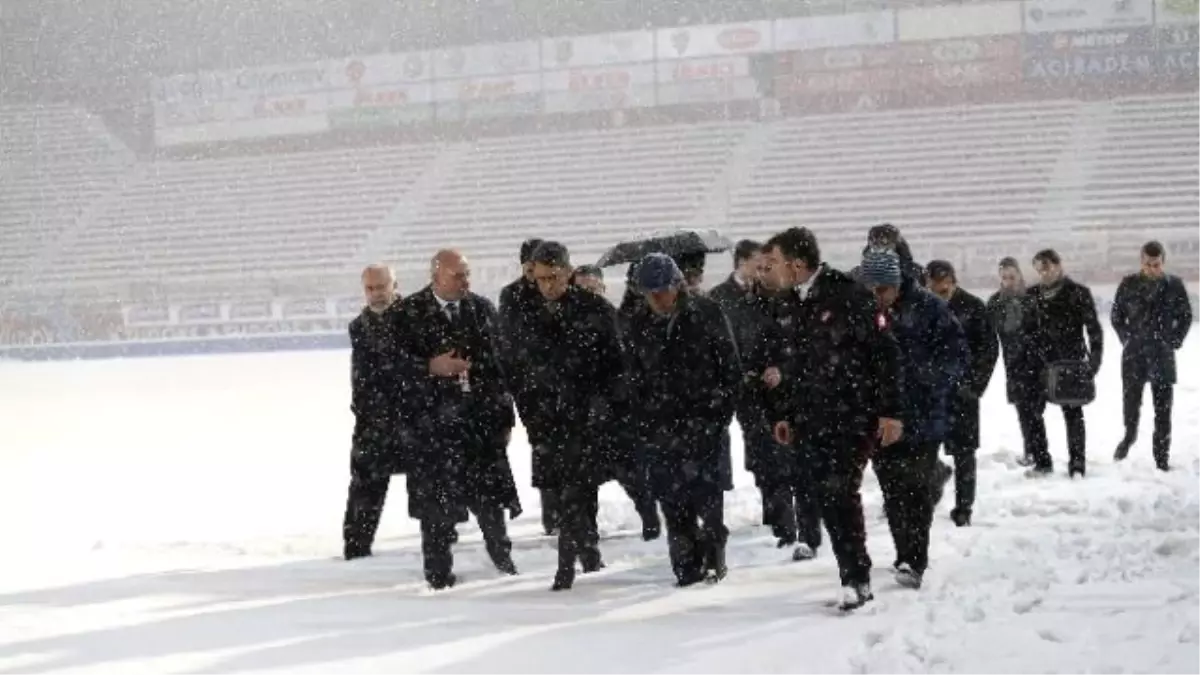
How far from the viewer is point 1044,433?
8.05 meters

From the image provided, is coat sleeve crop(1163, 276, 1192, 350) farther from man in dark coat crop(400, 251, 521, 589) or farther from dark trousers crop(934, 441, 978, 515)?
man in dark coat crop(400, 251, 521, 589)

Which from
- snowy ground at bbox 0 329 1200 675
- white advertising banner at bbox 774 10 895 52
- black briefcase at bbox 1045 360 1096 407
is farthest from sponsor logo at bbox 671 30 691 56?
black briefcase at bbox 1045 360 1096 407

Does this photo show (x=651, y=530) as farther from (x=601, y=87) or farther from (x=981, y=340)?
(x=601, y=87)

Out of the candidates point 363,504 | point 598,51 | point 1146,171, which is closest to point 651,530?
point 363,504

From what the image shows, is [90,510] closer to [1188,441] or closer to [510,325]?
[510,325]

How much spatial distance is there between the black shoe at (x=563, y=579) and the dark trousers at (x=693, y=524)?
0.37m

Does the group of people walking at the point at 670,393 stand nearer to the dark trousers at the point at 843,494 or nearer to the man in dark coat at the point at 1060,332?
the dark trousers at the point at 843,494

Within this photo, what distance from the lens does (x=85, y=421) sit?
1459cm

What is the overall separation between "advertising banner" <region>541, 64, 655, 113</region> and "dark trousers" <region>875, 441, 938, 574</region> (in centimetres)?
3147

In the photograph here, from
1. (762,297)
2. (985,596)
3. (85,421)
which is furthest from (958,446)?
(85,421)

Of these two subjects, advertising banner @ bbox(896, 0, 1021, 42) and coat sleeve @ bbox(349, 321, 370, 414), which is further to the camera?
advertising banner @ bbox(896, 0, 1021, 42)

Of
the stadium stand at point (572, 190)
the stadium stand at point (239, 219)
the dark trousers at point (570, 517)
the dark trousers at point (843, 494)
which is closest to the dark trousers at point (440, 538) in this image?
the dark trousers at point (570, 517)

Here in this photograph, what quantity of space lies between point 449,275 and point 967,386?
2.49 meters

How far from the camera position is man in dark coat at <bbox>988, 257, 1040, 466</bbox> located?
26.2 ft
